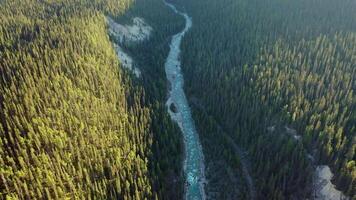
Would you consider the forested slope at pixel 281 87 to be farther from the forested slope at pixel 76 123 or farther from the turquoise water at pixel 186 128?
the forested slope at pixel 76 123

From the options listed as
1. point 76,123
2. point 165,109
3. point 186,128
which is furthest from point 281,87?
point 76,123

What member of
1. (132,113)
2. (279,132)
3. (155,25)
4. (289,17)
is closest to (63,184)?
(132,113)

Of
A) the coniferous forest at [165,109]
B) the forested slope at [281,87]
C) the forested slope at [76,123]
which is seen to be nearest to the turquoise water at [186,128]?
the coniferous forest at [165,109]

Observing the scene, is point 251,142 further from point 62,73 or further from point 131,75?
point 62,73

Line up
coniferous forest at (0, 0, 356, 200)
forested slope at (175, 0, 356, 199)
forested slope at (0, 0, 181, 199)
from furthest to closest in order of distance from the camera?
1. forested slope at (175, 0, 356, 199)
2. coniferous forest at (0, 0, 356, 200)
3. forested slope at (0, 0, 181, 199)

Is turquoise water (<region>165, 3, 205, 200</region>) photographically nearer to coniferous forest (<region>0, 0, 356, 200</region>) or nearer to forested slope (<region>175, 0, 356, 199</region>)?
coniferous forest (<region>0, 0, 356, 200</region>)

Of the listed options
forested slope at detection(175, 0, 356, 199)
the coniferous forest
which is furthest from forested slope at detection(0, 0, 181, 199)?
forested slope at detection(175, 0, 356, 199)

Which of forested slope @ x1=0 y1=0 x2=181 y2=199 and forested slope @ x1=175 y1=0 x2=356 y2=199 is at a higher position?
forested slope @ x1=175 y1=0 x2=356 y2=199

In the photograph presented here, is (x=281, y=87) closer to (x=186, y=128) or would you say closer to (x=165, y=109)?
(x=186, y=128)
